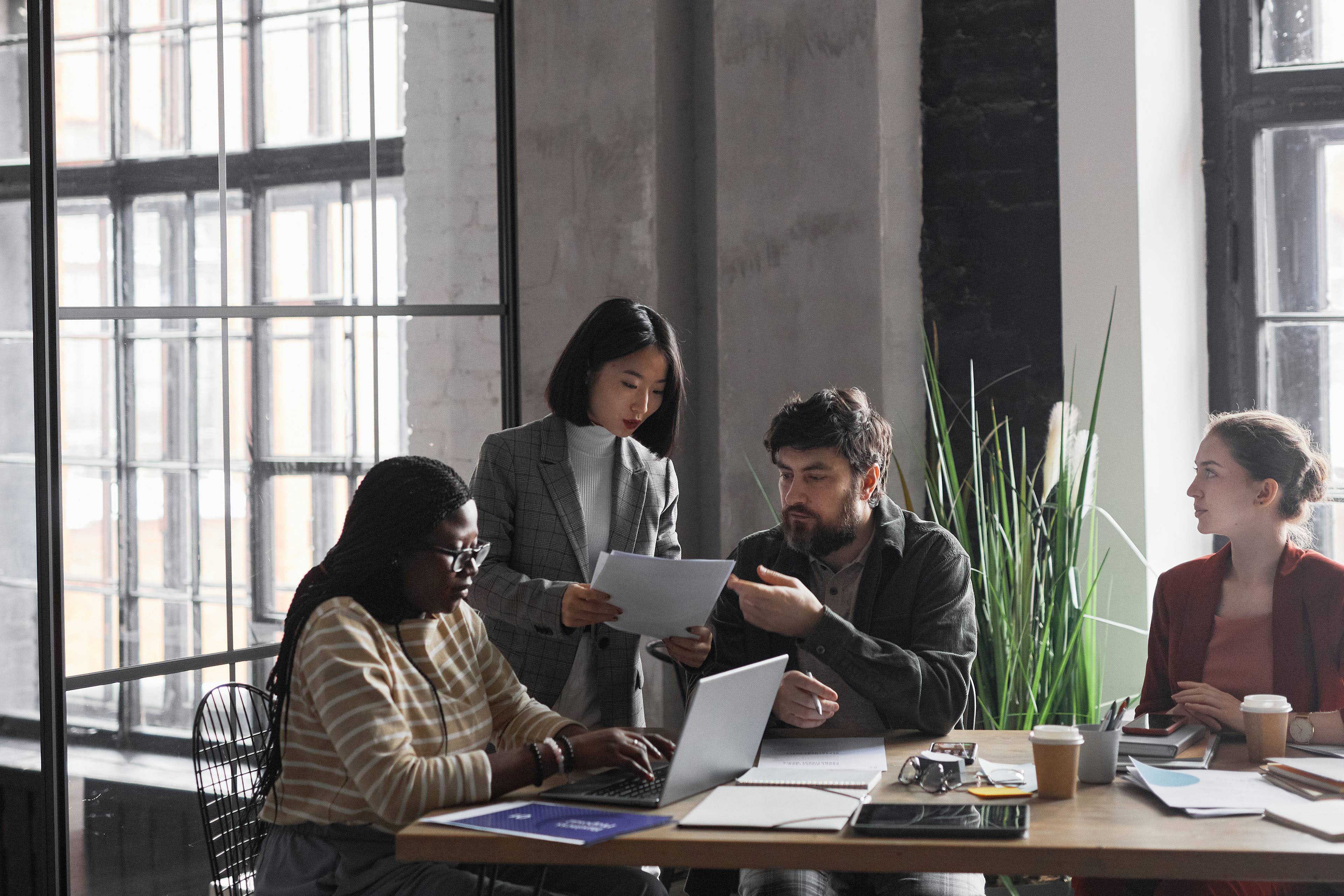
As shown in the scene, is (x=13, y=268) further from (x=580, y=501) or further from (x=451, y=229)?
(x=580, y=501)

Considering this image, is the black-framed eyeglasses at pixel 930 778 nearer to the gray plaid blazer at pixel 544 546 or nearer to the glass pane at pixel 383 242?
the gray plaid blazer at pixel 544 546

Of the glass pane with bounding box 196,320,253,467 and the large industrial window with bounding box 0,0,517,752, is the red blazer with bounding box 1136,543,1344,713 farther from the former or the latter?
the glass pane with bounding box 196,320,253,467

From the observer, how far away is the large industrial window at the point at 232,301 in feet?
9.39

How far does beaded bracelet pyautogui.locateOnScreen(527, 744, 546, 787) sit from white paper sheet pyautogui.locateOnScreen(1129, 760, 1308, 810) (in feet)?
2.91

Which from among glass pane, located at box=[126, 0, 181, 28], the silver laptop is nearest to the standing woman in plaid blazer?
the silver laptop

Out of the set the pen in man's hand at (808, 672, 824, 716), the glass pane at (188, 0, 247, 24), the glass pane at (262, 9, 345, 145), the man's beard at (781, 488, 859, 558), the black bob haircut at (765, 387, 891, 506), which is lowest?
the pen in man's hand at (808, 672, 824, 716)

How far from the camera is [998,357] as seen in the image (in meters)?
3.46

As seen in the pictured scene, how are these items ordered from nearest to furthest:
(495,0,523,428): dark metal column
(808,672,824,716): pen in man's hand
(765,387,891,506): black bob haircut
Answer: (808,672,824,716): pen in man's hand, (765,387,891,506): black bob haircut, (495,0,523,428): dark metal column

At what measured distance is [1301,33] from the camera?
3508mm

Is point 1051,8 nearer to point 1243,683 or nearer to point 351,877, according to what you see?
point 1243,683

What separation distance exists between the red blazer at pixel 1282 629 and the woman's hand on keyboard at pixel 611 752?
1059 millimetres

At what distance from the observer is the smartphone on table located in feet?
6.80

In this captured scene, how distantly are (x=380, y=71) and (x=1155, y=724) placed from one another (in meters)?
2.66

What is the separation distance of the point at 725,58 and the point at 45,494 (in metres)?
2.16
